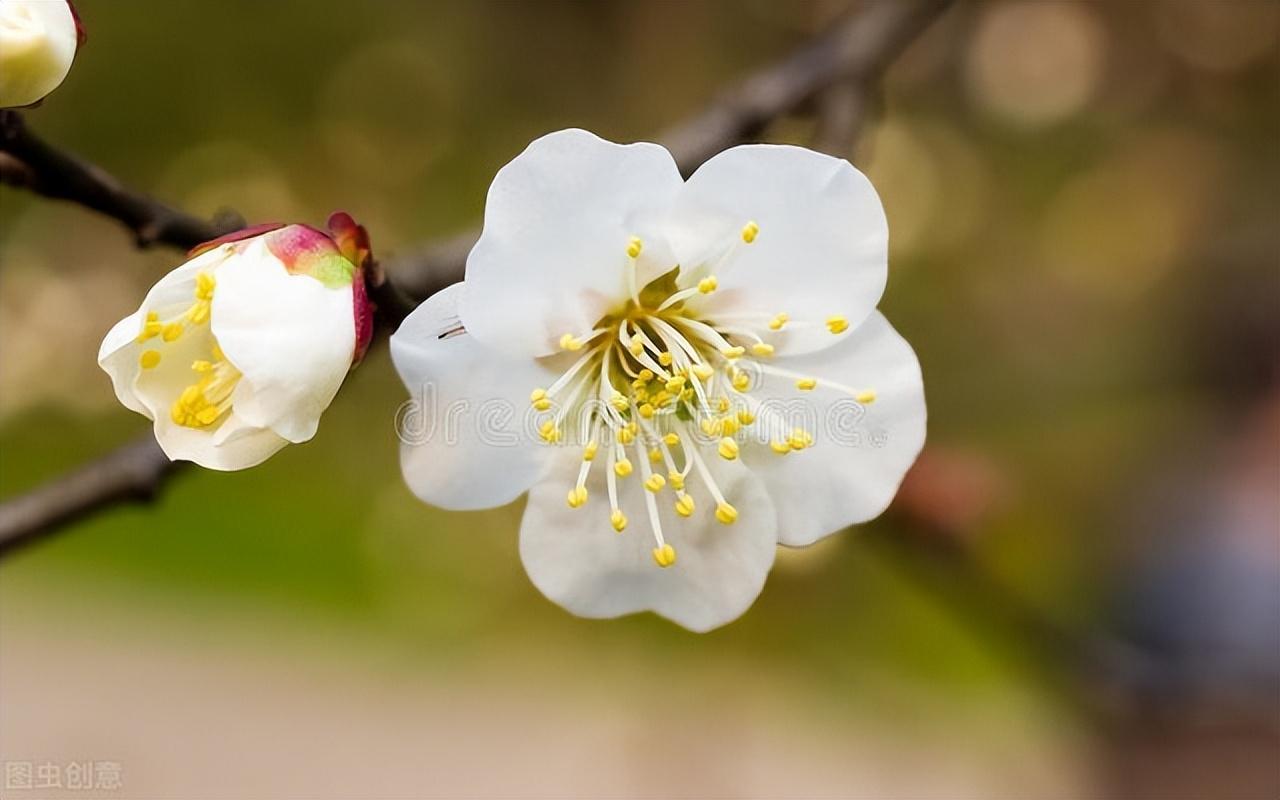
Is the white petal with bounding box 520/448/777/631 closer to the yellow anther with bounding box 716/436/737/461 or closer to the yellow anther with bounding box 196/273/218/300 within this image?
the yellow anther with bounding box 716/436/737/461

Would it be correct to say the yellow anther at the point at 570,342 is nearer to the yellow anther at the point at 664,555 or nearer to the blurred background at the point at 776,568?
the yellow anther at the point at 664,555

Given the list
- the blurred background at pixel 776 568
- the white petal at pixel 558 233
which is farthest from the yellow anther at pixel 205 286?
the blurred background at pixel 776 568

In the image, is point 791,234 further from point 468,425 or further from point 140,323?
point 140,323

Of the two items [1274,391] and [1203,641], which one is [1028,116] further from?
[1203,641]

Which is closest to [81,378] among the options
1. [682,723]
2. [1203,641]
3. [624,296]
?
[682,723]

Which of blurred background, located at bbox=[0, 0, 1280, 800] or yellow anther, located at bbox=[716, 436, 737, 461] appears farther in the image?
blurred background, located at bbox=[0, 0, 1280, 800]

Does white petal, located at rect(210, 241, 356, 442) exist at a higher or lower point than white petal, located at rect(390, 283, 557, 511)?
higher

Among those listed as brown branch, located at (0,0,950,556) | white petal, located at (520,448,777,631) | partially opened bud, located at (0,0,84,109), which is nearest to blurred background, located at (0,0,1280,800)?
brown branch, located at (0,0,950,556)

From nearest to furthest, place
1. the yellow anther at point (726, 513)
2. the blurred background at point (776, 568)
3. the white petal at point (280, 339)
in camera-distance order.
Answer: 1. the white petal at point (280, 339)
2. the yellow anther at point (726, 513)
3. the blurred background at point (776, 568)
